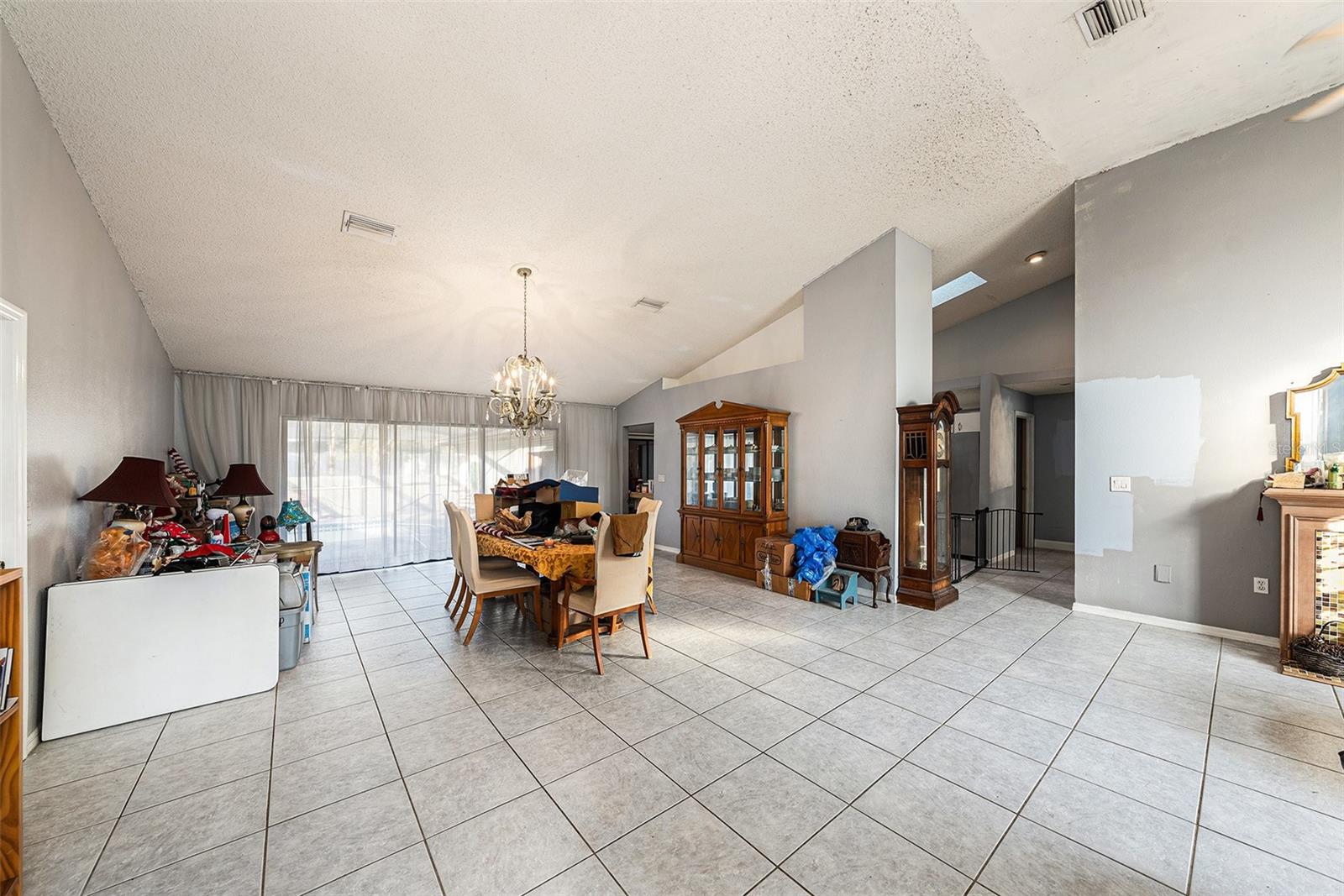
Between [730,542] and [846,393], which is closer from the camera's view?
[846,393]

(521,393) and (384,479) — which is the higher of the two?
(521,393)

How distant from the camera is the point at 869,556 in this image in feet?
14.8

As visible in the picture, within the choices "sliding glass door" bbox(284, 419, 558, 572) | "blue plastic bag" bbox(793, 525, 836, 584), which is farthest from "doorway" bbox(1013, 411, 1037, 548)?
"sliding glass door" bbox(284, 419, 558, 572)

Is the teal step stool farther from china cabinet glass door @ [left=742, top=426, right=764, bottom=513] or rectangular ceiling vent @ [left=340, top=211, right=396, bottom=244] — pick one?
rectangular ceiling vent @ [left=340, top=211, right=396, bottom=244]

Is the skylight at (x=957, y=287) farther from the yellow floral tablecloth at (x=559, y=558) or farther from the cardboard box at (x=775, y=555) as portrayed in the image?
the yellow floral tablecloth at (x=559, y=558)

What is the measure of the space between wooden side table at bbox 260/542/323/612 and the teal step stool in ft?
14.1

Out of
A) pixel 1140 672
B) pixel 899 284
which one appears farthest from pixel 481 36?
pixel 1140 672

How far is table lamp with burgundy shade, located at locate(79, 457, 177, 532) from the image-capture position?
96.0 inches

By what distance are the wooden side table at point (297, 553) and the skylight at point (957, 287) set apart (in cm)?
712

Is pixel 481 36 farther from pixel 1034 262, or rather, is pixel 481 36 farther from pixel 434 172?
pixel 1034 262

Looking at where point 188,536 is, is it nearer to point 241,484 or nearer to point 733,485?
point 241,484

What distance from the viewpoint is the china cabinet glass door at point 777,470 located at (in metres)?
5.48

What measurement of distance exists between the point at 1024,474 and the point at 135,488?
9.40 m

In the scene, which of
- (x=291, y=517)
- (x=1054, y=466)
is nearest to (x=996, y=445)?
(x=1054, y=466)
